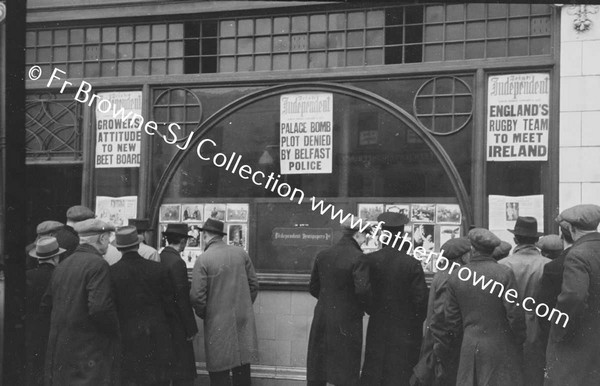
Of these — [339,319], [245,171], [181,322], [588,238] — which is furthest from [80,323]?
[588,238]

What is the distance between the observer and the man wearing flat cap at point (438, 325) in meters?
6.11

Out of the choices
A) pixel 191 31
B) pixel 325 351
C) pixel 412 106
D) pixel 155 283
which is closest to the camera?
pixel 155 283

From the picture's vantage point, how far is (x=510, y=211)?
784cm

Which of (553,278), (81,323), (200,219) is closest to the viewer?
(553,278)

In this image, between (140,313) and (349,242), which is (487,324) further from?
(140,313)

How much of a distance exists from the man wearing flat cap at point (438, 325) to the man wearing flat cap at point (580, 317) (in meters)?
0.87

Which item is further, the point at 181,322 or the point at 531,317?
the point at 181,322

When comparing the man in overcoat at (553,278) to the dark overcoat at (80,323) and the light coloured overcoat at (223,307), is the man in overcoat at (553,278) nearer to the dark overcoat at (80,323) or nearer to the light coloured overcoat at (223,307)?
the light coloured overcoat at (223,307)

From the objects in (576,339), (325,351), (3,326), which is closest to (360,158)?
(325,351)

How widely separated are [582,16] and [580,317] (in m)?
3.65

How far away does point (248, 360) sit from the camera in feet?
24.2

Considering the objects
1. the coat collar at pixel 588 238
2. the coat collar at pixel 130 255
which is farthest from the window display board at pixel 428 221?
the coat collar at pixel 130 255

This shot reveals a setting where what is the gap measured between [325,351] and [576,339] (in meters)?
2.43

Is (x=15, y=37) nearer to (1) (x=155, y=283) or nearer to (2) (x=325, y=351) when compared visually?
(1) (x=155, y=283)
